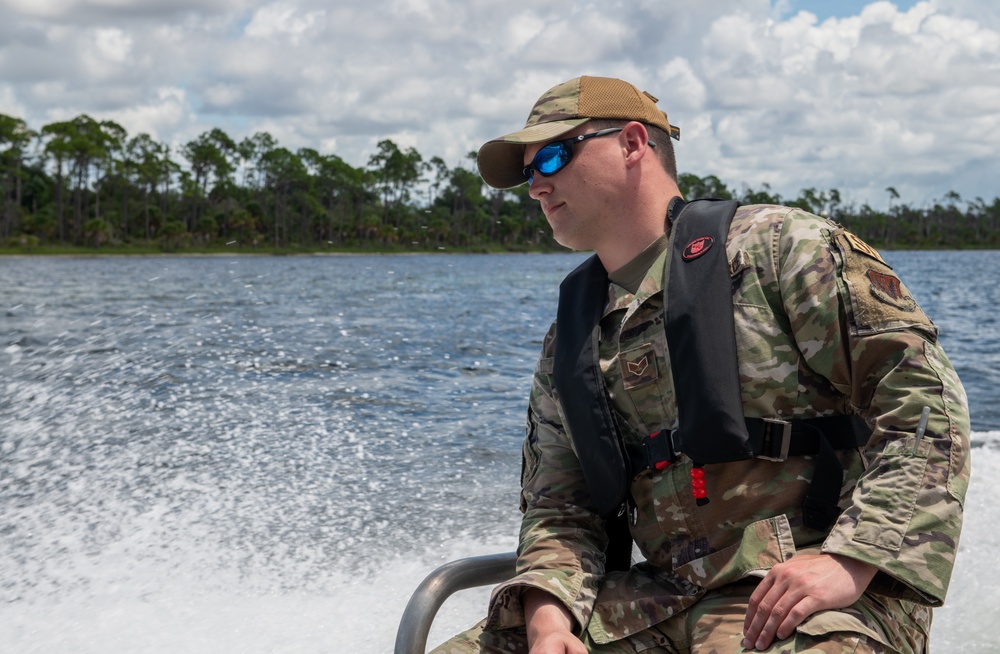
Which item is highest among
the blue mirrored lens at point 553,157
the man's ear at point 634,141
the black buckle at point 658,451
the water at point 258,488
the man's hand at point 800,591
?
the man's ear at point 634,141

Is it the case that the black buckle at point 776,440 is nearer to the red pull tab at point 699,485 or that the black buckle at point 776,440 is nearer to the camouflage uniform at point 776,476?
the camouflage uniform at point 776,476

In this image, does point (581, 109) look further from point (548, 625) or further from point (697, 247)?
point (548, 625)

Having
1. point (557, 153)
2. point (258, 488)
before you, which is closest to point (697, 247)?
point (557, 153)

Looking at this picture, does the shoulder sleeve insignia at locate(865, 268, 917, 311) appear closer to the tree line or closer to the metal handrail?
the metal handrail

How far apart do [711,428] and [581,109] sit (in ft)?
2.74

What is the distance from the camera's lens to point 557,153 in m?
2.39

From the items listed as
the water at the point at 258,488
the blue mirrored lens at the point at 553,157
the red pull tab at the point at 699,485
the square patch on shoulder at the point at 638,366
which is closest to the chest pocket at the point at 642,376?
the square patch on shoulder at the point at 638,366

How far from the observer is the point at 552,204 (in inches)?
95.8

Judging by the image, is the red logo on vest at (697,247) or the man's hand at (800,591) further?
the red logo on vest at (697,247)

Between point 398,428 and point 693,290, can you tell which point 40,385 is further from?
point 693,290

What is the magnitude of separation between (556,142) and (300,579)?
2979mm

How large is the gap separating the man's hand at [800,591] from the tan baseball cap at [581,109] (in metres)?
1.11

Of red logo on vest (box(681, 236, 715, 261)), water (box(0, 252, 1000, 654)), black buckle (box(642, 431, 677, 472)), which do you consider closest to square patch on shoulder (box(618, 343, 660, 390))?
black buckle (box(642, 431, 677, 472))

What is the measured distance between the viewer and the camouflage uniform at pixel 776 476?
6.26 ft
